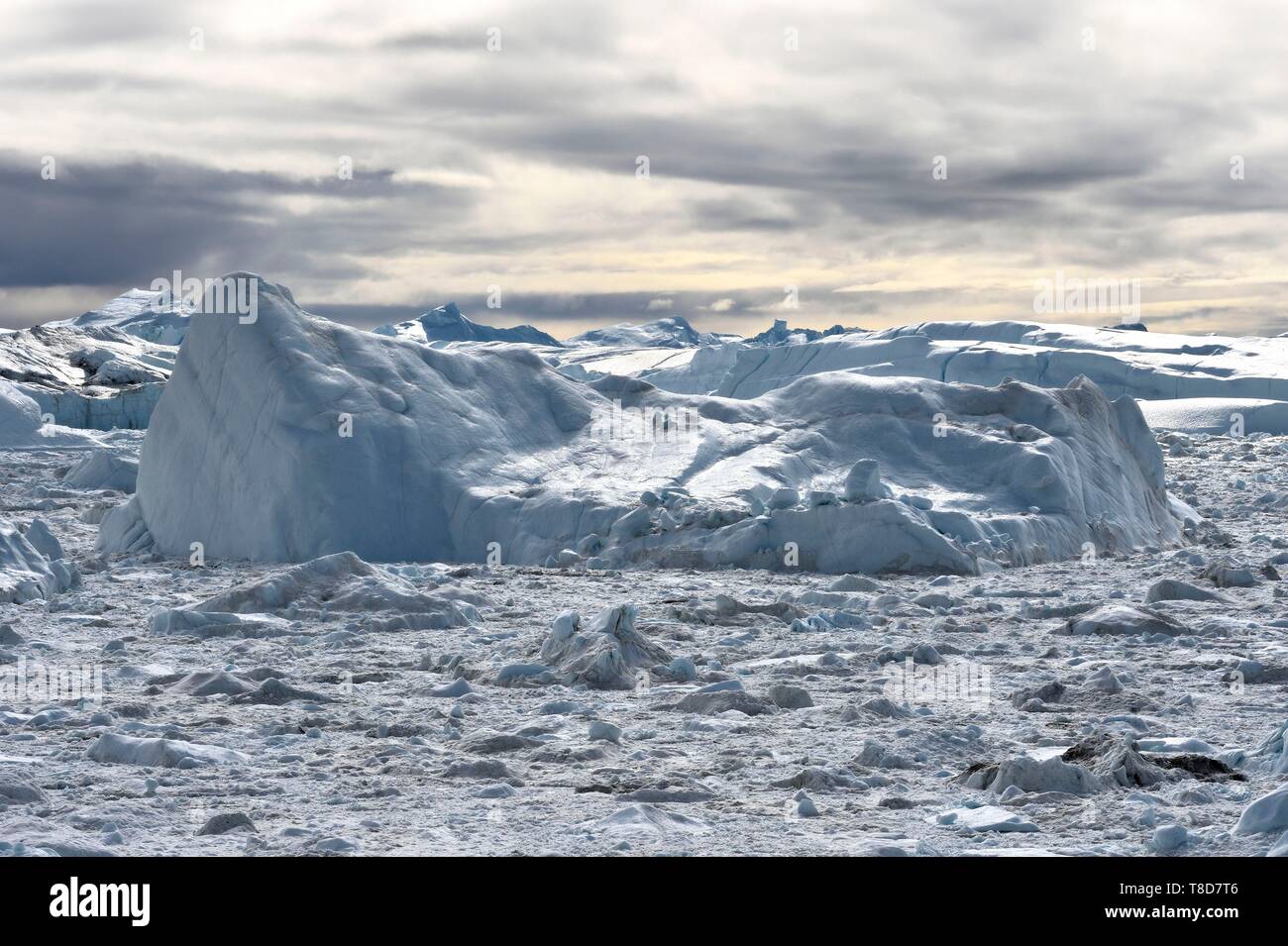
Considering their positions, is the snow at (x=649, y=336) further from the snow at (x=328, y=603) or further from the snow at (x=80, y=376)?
the snow at (x=328, y=603)

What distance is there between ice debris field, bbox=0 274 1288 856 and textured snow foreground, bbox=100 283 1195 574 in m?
0.03

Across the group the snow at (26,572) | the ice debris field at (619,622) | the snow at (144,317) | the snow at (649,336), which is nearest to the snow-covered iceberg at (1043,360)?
the ice debris field at (619,622)

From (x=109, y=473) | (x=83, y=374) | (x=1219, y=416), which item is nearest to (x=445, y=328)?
(x=83, y=374)

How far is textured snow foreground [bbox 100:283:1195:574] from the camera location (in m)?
11.4

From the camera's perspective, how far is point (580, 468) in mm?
12500

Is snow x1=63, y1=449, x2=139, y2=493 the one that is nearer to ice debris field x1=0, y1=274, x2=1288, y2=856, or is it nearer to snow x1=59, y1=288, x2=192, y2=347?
ice debris field x1=0, y1=274, x2=1288, y2=856

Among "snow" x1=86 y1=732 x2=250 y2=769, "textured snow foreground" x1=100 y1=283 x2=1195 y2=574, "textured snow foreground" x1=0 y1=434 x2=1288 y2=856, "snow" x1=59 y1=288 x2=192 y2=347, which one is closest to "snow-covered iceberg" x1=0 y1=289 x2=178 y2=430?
"textured snow foreground" x1=100 y1=283 x2=1195 y2=574

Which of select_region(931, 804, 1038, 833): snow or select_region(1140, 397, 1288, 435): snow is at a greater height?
select_region(1140, 397, 1288, 435): snow

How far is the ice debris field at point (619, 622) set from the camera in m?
4.43

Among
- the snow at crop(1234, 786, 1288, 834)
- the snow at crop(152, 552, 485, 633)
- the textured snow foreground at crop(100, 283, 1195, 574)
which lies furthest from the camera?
the textured snow foreground at crop(100, 283, 1195, 574)

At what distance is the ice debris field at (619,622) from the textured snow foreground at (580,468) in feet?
0.11

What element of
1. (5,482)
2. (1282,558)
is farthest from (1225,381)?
(5,482)

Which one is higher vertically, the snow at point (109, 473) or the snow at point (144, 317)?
the snow at point (144, 317)
